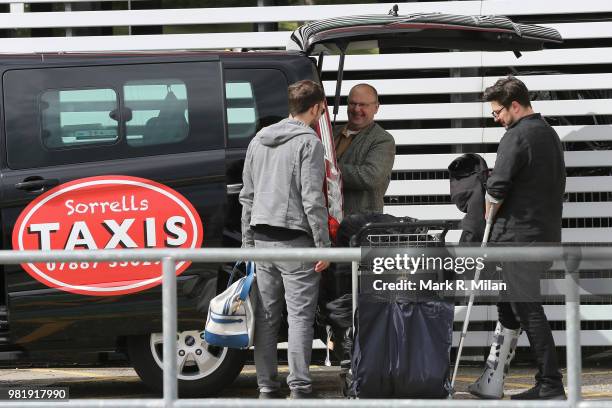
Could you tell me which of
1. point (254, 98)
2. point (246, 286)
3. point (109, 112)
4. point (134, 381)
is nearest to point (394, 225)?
point (246, 286)

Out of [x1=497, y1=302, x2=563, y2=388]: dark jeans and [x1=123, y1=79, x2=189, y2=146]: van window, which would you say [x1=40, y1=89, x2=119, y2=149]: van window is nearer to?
[x1=123, y1=79, x2=189, y2=146]: van window

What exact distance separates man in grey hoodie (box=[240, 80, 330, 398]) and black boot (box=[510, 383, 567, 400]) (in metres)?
1.22

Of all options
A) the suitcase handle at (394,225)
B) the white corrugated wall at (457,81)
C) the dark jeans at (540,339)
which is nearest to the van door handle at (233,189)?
the suitcase handle at (394,225)

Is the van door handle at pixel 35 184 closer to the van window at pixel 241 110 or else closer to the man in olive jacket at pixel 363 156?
the van window at pixel 241 110

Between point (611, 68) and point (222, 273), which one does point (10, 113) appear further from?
point (611, 68)

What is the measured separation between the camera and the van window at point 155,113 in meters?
7.49

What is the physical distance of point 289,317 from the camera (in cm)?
689

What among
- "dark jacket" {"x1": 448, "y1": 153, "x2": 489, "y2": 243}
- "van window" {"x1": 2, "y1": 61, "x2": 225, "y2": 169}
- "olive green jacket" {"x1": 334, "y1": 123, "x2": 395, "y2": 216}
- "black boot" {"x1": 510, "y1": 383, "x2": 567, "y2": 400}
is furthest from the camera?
"olive green jacket" {"x1": 334, "y1": 123, "x2": 395, "y2": 216}

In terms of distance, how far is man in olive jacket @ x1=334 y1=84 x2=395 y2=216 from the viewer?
25.4 feet

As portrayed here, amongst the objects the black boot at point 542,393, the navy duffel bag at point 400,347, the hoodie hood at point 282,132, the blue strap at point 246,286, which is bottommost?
the black boot at point 542,393

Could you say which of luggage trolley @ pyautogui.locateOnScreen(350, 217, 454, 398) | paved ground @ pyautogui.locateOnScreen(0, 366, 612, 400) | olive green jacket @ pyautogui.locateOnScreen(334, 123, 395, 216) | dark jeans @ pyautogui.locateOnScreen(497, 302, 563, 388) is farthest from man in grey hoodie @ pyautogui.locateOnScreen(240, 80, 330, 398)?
dark jeans @ pyautogui.locateOnScreen(497, 302, 563, 388)

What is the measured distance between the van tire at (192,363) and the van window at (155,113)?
1177 millimetres

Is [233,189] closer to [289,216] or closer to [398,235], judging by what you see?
[289,216]

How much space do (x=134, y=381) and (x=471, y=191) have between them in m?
2.86
